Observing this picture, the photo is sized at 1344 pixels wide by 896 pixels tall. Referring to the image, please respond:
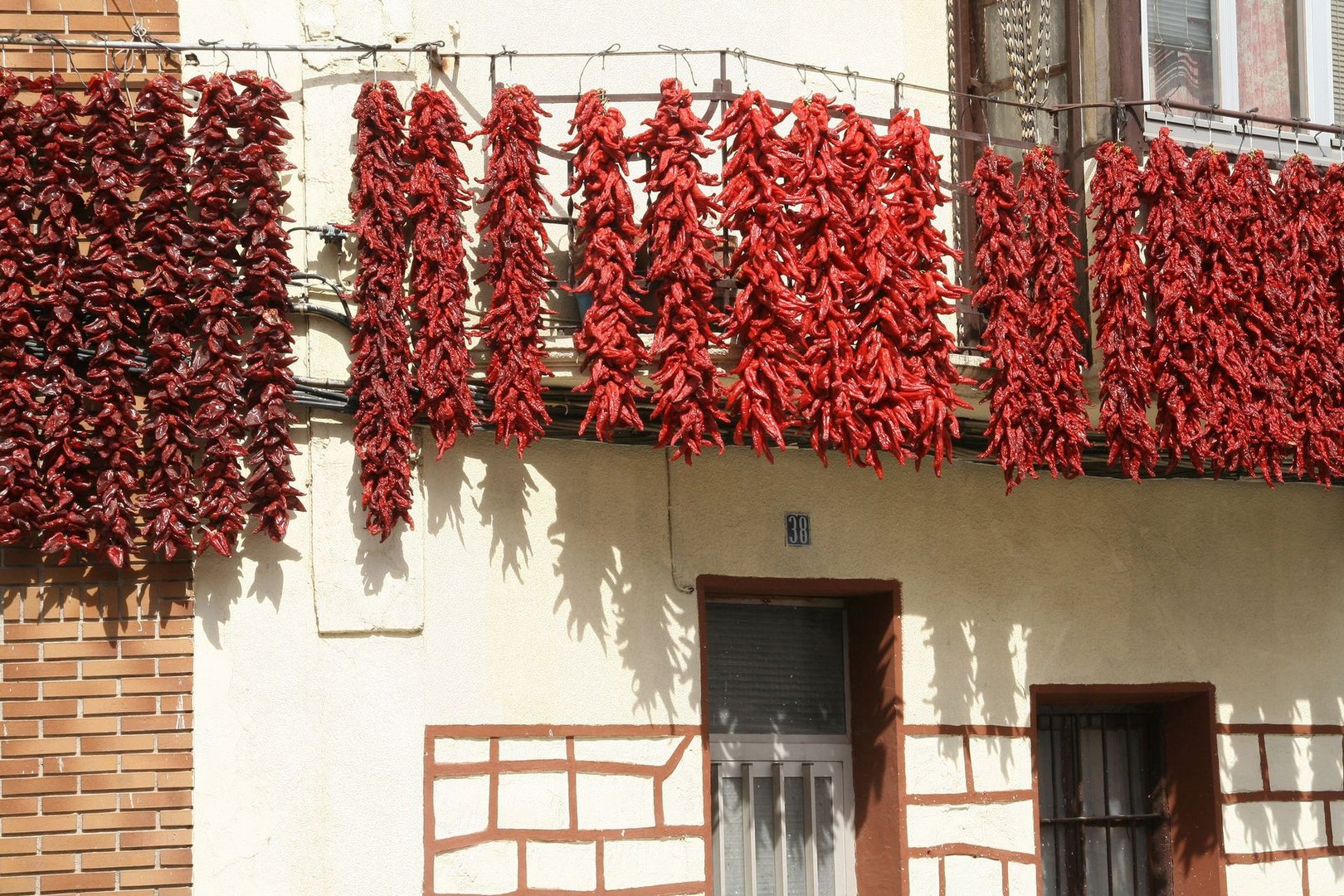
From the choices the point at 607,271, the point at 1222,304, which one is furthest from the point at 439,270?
the point at 1222,304

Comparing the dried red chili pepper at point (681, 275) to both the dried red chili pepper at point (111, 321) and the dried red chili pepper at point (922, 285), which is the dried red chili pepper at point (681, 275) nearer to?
the dried red chili pepper at point (922, 285)

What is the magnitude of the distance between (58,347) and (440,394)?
137 centimetres

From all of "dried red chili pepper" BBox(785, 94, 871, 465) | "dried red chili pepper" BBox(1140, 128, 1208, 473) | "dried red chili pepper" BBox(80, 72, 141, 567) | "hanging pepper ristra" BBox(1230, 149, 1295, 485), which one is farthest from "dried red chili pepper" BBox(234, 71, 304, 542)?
"hanging pepper ristra" BBox(1230, 149, 1295, 485)

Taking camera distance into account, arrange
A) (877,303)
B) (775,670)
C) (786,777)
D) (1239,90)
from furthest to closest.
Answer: (1239,90), (775,670), (786,777), (877,303)

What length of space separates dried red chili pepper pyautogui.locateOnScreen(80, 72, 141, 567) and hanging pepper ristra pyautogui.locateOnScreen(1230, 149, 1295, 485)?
4273 mm

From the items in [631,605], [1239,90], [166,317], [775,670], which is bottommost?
[775,670]

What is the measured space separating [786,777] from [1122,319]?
8.12 feet

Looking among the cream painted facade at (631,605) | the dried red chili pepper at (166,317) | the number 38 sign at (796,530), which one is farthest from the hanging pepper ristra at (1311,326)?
the dried red chili pepper at (166,317)

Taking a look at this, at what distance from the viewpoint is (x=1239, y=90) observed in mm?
7930

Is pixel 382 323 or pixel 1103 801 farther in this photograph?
pixel 1103 801

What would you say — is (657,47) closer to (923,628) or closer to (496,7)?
(496,7)

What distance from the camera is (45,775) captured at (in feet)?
20.5

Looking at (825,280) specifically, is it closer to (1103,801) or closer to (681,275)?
(681,275)

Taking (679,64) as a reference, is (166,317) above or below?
below
